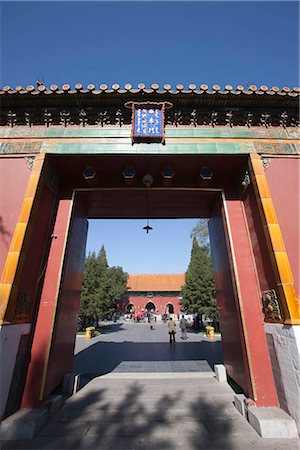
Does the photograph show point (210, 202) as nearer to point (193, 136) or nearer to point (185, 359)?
point (193, 136)

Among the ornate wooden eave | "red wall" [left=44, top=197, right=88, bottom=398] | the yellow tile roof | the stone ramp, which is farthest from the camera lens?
the yellow tile roof

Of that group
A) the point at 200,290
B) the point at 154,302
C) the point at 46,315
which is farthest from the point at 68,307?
the point at 154,302

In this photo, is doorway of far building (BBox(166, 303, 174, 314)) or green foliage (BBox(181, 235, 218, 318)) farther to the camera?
doorway of far building (BBox(166, 303, 174, 314))

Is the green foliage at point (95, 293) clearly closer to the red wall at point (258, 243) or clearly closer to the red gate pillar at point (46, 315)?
the red gate pillar at point (46, 315)

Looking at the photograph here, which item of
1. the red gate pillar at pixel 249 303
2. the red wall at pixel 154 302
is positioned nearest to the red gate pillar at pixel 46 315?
the red gate pillar at pixel 249 303

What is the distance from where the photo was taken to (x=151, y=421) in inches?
152

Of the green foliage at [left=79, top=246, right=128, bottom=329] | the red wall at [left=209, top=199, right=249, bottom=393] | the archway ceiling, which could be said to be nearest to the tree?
the green foliage at [left=79, top=246, right=128, bottom=329]

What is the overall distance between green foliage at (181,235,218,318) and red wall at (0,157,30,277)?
1774 cm

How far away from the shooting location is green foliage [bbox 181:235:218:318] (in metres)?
19.5

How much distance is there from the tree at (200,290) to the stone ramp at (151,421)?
47.2 feet

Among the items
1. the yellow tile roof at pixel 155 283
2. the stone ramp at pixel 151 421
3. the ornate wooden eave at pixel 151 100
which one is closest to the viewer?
the stone ramp at pixel 151 421

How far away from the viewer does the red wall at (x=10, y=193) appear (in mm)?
4395

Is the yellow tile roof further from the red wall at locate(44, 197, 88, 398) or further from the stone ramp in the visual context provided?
the stone ramp

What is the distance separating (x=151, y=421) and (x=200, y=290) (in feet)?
55.6
